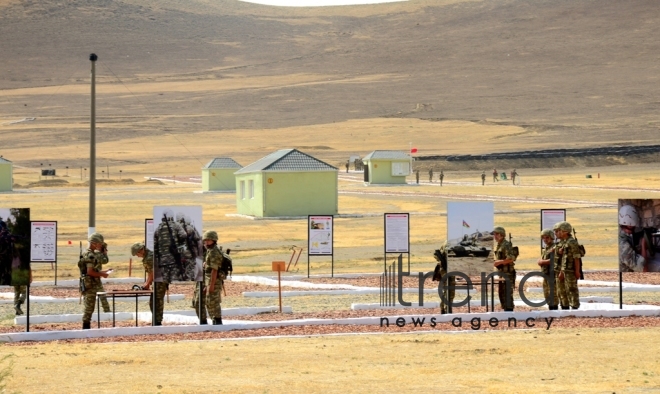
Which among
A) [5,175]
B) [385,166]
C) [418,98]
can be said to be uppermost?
[418,98]

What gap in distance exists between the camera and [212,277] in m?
18.1

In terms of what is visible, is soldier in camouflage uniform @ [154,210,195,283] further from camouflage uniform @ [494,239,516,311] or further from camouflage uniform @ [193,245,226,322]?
camouflage uniform @ [494,239,516,311]

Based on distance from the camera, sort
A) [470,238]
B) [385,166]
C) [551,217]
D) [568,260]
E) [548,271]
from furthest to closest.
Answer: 1. [385,166]
2. [551,217]
3. [470,238]
4. [548,271]
5. [568,260]

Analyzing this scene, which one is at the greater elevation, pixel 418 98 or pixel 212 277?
pixel 418 98

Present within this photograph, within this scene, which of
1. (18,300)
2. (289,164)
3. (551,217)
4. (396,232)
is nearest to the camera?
(18,300)

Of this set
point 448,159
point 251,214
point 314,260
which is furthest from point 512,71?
point 314,260

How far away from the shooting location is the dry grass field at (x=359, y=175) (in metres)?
14.2

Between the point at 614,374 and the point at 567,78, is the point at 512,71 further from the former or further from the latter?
the point at 614,374

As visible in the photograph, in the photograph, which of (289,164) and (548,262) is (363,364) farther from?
(289,164)

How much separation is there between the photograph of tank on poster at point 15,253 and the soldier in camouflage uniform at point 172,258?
6.05ft

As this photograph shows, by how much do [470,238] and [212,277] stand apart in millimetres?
4310

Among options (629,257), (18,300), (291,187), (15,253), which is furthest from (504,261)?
(291,187)

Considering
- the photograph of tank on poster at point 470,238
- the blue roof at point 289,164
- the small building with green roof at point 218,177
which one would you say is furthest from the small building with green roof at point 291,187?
the photograph of tank on poster at point 470,238

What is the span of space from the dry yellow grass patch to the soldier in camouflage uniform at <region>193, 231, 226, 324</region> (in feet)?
4.47
